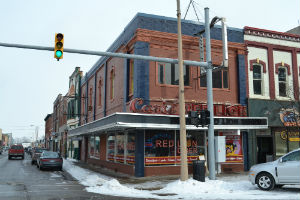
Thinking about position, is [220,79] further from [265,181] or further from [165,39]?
[265,181]

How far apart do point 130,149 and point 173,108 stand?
3.51 meters

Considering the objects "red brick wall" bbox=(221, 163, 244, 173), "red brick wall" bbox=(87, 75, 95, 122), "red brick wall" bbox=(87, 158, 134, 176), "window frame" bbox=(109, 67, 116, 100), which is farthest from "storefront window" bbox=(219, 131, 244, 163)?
"red brick wall" bbox=(87, 75, 95, 122)

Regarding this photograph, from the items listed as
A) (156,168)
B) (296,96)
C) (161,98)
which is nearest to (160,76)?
(161,98)

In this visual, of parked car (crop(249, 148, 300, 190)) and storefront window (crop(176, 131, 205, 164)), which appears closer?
parked car (crop(249, 148, 300, 190))

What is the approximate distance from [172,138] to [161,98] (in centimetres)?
240

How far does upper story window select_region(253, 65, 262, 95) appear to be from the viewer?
822 inches

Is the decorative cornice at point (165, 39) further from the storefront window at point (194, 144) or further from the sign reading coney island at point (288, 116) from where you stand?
the sign reading coney island at point (288, 116)

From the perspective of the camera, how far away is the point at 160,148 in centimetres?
1770

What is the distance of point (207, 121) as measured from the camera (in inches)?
548

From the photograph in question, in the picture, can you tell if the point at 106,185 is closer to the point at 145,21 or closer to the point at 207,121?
the point at 207,121

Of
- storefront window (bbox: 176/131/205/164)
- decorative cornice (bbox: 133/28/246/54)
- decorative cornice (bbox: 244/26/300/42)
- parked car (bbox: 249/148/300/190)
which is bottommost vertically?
parked car (bbox: 249/148/300/190)

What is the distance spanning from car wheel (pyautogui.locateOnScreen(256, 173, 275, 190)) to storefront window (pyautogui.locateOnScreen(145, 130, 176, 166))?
630cm

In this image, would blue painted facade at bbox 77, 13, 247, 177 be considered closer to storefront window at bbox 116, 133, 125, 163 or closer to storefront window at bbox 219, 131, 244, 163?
storefront window at bbox 116, 133, 125, 163

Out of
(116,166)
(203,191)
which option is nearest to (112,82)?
(116,166)
